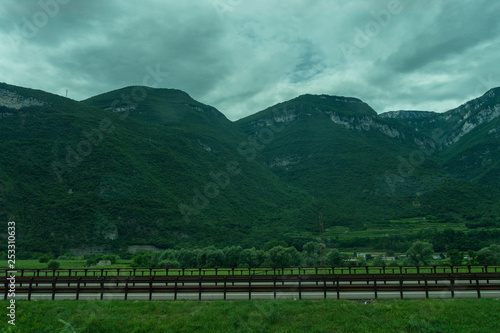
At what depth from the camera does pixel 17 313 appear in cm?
1916

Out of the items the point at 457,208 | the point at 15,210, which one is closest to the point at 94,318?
the point at 15,210

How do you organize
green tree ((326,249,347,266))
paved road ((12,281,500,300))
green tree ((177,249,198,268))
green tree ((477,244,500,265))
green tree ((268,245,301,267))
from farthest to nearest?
green tree ((177,249,198,268)) → green tree ((326,249,347,266)) → green tree ((477,244,500,265)) → green tree ((268,245,301,267)) → paved road ((12,281,500,300))

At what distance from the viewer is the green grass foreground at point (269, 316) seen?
57.1ft

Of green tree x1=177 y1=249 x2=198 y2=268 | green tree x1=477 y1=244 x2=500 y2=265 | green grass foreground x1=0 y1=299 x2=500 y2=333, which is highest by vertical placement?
green grass foreground x1=0 y1=299 x2=500 y2=333

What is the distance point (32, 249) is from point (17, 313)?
121m

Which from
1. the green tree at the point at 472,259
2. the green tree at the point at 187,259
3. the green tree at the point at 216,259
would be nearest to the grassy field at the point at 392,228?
the green tree at the point at 472,259

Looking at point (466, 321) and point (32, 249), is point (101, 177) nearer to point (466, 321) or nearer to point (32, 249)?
point (32, 249)

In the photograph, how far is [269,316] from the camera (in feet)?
59.4

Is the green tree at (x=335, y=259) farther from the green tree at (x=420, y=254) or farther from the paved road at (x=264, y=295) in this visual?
the paved road at (x=264, y=295)

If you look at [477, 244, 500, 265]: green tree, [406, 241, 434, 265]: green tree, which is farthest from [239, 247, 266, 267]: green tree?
[477, 244, 500, 265]: green tree

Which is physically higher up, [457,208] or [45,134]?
[45,134]

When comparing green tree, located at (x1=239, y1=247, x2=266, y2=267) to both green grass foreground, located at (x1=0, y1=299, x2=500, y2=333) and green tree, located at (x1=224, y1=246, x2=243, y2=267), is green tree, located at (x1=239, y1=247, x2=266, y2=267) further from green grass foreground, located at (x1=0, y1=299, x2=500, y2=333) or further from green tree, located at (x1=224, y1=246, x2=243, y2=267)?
green grass foreground, located at (x1=0, y1=299, x2=500, y2=333)

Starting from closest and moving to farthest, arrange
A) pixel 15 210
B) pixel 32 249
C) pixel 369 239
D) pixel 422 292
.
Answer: pixel 422 292 < pixel 32 249 < pixel 15 210 < pixel 369 239

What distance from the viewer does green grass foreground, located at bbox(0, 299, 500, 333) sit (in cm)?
1741
